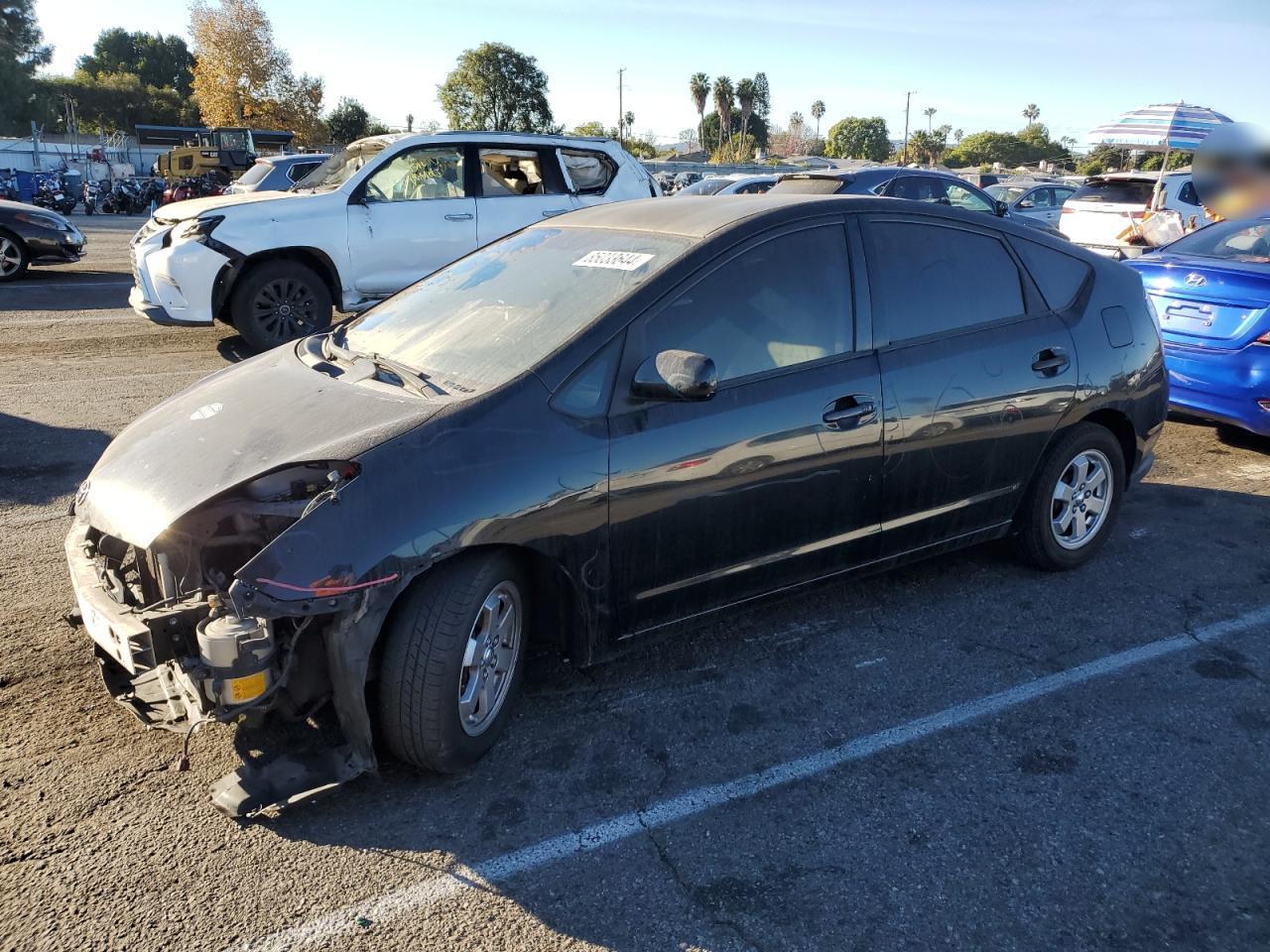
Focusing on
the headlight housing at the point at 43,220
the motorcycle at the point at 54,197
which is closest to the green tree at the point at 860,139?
the motorcycle at the point at 54,197

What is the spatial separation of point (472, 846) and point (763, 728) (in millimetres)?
1092

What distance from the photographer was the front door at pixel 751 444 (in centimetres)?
322

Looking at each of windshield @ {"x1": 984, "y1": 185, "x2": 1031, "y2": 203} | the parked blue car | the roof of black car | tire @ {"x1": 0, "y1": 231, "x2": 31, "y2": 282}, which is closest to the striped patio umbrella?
windshield @ {"x1": 984, "y1": 185, "x2": 1031, "y2": 203}

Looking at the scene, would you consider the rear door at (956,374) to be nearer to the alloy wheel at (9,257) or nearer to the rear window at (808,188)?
the rear window at (808,188)

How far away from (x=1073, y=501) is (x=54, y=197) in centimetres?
3260

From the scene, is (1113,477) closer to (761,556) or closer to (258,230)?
(761,556)

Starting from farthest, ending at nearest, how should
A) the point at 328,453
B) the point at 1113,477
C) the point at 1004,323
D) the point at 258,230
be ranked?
1. the point at 258,230
2. the point at 1113,477
3. the point at 1004,323
4. the point at 328,453

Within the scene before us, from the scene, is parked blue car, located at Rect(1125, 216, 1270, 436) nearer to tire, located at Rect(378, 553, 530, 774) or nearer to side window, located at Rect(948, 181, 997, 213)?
tire, located at Rect(378, 553, 530, 774)

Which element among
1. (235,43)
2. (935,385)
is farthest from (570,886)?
(235,43)

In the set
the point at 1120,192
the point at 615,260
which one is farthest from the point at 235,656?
the point at 1120,192

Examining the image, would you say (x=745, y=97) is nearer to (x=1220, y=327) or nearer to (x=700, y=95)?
(x=700, y=95)

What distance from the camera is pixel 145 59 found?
82.8 m

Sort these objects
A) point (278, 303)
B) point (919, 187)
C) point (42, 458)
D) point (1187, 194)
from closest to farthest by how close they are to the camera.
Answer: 1. point (42, 458)
2. point (278, 303)
3. point (919, 187)
4. point (1187, 194)

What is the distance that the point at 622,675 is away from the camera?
12.1 feet
